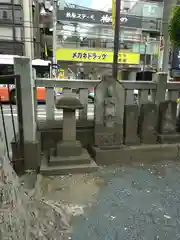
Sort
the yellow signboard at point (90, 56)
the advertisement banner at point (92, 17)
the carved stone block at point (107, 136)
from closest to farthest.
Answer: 1. the carved stone block at point (107, 136)
2. the advertisement banner at point (92, 17)
3. the yellow signboard at point (90, 56)

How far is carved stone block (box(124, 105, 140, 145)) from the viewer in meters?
3.56

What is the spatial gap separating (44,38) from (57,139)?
20.3 m

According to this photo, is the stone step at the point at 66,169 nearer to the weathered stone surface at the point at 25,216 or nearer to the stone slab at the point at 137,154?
the stone slab at the point at 137,154

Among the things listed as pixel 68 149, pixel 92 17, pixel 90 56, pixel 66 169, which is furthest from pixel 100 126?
pixel 92 17

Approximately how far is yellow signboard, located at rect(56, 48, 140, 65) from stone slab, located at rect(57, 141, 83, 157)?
1398 centimetres

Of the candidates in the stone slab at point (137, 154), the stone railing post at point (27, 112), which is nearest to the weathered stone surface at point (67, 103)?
the stone railing post at point (27, 112)

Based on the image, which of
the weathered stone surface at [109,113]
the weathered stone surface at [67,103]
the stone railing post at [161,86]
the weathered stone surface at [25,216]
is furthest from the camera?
the stone railing post at [161,86]

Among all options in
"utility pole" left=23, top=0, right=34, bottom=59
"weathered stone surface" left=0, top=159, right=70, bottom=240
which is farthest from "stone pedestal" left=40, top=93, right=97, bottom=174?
"utility pole" left=23, top=0, right=34, bottom=59

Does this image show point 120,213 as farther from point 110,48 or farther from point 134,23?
point 134,23

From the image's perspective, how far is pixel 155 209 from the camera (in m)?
2.42

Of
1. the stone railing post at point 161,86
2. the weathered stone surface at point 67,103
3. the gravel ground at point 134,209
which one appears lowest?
the gravel ground at point 134,209

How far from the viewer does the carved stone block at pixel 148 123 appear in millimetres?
3621

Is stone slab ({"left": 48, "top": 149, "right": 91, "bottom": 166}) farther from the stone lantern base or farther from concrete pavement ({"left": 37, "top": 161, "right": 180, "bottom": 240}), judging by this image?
concrete pavement ({"left": 37, "top": 161, "right": 180, "bottom": 240})

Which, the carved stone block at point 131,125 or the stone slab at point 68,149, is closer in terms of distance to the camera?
the stone slab at point 68,149
